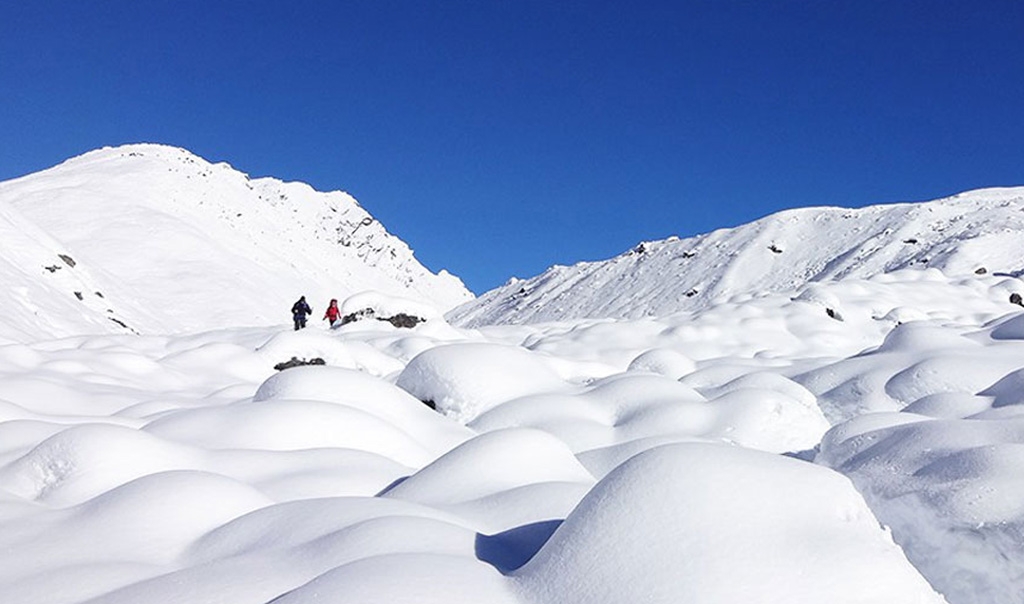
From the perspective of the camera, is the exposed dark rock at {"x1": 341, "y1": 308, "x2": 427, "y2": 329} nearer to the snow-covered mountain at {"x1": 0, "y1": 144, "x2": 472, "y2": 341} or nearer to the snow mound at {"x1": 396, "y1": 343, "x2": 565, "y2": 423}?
the snow-covered mountain at {"x1": 0, "y1": 144, "x2": 472, "y2": 341}

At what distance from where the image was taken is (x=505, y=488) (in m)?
4.71

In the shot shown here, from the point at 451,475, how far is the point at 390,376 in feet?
21.0

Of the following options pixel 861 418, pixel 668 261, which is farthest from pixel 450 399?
pixel 668 261

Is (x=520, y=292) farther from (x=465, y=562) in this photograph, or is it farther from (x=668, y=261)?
(x=465, y=562)

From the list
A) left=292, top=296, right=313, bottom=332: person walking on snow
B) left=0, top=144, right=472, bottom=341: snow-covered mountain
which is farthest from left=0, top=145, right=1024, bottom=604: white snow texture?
left=0, top=144, right=472, bottom=341: snow-covered mountain

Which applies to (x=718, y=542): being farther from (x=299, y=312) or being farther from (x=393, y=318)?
(x=299, y=312)

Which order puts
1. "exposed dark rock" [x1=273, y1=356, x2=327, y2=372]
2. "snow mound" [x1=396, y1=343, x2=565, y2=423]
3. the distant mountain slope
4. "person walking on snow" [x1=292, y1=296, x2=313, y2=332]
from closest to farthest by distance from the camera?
"snow mound" [x1=396, y1=343, x2=565, y2=423], "exposed dark rock" [x1=273, y1=356, x2=327, y2=372], "person walking on snow" [x1=292, y1=296, x2=313, y2=332], the distant mountain slope

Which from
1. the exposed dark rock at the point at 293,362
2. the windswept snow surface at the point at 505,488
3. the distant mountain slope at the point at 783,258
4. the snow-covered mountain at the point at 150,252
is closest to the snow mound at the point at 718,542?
the windswept snow surface at the point at 505,488

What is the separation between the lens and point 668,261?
184 ft

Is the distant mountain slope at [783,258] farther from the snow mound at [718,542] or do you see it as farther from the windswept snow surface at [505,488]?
the snow mound at [718,542]

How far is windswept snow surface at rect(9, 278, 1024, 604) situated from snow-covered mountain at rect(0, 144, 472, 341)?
1266 centimetres

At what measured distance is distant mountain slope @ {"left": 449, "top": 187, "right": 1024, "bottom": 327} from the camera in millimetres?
43406

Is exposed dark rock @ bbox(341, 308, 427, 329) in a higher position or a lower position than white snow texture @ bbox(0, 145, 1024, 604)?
higher

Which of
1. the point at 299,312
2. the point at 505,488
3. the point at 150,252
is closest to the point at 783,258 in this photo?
the point at 150,252
